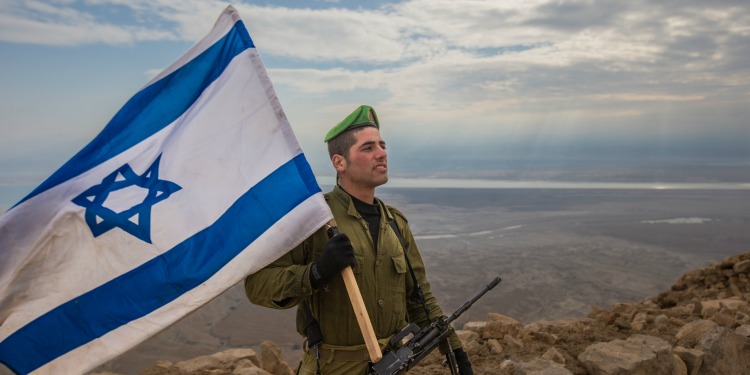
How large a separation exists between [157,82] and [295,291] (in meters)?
1.69

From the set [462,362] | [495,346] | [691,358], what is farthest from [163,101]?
[691,358]

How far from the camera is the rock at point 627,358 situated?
5.45 metres

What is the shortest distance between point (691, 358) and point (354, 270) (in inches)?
180

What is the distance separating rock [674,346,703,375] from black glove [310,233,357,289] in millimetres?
4751

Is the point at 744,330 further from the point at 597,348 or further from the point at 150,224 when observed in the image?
the point at 150,224

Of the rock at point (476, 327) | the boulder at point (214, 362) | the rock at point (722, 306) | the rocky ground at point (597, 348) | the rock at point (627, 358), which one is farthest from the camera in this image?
the rock at point (722, 306)

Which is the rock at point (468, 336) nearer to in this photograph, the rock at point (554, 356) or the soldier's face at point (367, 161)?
the rock at point (554, 356)

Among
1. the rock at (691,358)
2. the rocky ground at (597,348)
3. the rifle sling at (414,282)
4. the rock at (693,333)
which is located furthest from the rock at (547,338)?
the rifle sling at (414,282)

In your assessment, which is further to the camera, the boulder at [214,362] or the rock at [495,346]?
the rock at [495,346]

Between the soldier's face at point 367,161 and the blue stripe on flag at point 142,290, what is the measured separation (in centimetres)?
25

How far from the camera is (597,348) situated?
5.88m

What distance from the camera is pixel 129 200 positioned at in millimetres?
3488

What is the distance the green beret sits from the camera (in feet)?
11.7

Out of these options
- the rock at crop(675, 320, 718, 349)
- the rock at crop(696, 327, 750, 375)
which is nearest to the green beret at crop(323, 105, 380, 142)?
the rock at crop(696, 327, 750, 375)
